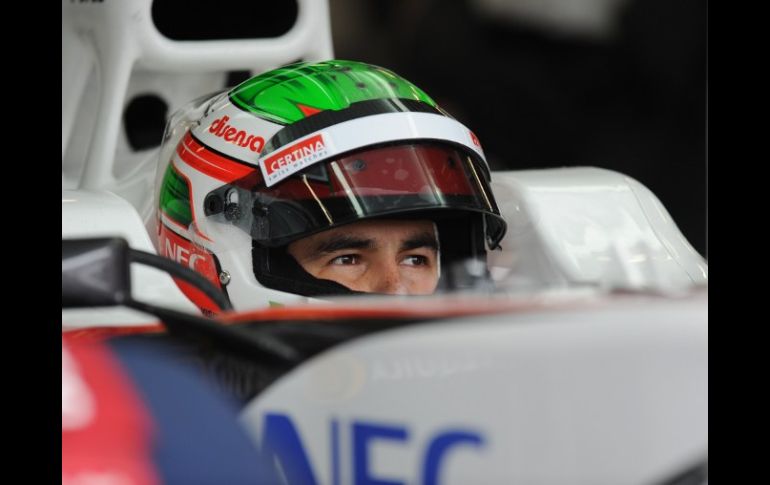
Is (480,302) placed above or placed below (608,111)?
below

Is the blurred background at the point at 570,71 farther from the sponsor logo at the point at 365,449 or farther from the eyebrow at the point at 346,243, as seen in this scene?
the sponsor logo at the point at 365,449

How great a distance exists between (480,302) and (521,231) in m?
0.99

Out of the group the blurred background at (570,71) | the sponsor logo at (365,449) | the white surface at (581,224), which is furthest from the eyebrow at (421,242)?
the sponsor logo at (365,449)

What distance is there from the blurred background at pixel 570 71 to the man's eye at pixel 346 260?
12.5 inches

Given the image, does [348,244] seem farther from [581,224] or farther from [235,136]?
[581,224]

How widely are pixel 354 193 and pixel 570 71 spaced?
377mm

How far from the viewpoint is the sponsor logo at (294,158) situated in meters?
1.77

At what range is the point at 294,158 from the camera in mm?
1784

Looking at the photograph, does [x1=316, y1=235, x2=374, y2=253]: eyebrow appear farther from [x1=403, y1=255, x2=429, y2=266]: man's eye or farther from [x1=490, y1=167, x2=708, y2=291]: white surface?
[x1=490, y1=167, x2=708, y2=291]: white surface

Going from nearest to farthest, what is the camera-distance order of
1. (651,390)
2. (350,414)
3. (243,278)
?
(651,390) < (350,414) < (243,278)

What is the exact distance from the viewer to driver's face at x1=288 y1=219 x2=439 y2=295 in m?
1.81

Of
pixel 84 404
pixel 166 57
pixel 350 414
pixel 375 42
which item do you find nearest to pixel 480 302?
pixel 350 414

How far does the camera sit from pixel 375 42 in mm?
2018

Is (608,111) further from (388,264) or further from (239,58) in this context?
(239,58)
